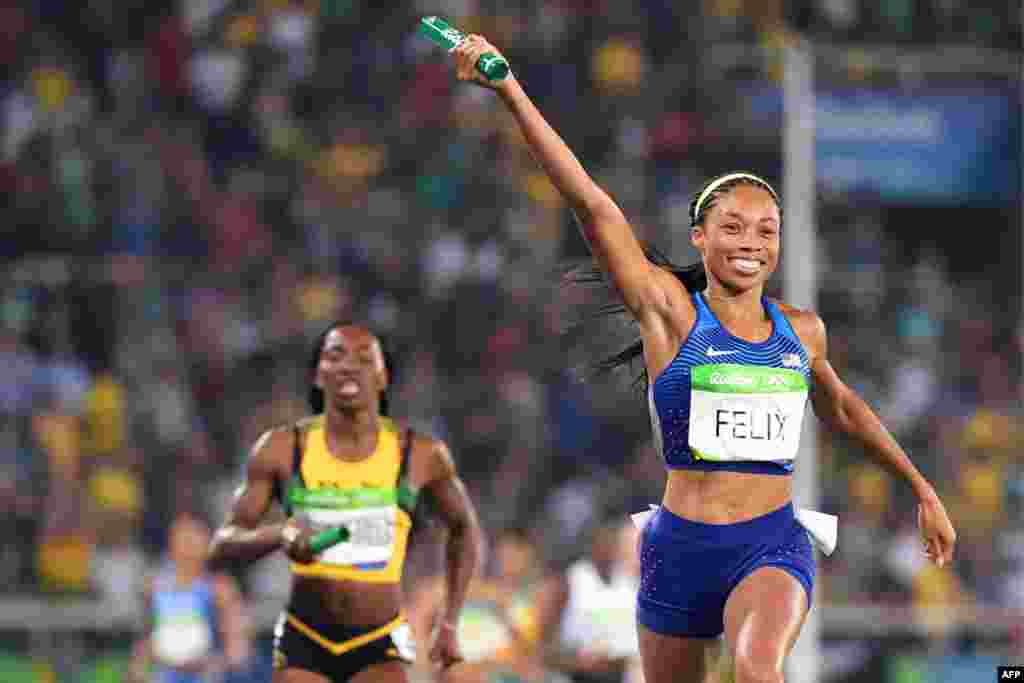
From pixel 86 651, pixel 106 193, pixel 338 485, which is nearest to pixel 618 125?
pixel 106 193

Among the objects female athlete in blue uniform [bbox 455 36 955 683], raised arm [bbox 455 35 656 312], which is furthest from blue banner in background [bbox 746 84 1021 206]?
raised arm [bbox 455 35 656 312]

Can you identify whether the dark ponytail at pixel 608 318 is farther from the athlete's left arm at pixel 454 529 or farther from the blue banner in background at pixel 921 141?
the blue banner in background at pixel 921 141

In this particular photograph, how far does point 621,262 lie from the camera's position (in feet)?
20.1

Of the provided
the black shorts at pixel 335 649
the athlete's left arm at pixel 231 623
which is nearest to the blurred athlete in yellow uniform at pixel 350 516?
the black shorts at pixel 335 649

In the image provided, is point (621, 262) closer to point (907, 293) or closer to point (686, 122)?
point (907, 293)

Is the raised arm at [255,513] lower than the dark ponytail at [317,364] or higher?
lower

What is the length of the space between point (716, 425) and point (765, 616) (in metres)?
0.58

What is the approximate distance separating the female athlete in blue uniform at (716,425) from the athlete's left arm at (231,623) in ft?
18.2

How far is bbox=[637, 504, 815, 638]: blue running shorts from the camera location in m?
6.08

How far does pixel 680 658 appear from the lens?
619cm

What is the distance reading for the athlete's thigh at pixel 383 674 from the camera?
762 centimetres

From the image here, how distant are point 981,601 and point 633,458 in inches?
96.9

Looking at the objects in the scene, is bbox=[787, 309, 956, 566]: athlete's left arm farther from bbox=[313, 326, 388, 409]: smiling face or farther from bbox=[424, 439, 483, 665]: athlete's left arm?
bbox=[313, 326, 388, 409]: smiling face

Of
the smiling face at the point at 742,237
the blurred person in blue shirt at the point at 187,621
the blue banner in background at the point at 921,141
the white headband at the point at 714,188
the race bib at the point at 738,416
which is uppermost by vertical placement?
the blue banner in background at the point at 921,141
